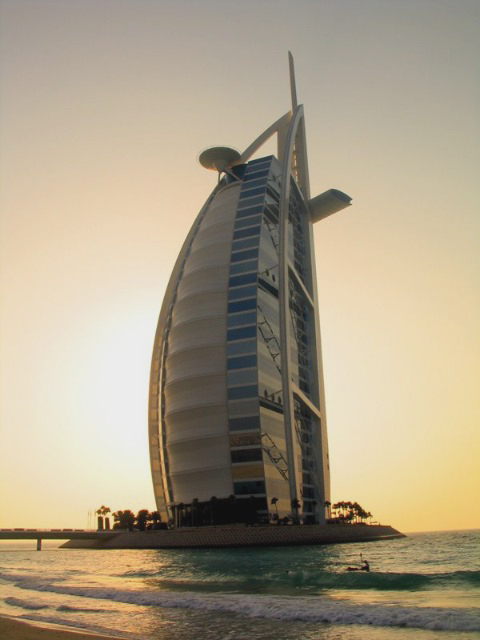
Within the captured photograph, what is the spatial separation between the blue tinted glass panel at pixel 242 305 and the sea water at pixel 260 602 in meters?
49.6

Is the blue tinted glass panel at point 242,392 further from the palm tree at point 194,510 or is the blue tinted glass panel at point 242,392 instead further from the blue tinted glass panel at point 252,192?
the blue tinted glass panel at point 252,192

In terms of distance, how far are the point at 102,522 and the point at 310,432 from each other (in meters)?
96.3

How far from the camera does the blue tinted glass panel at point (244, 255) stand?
310 feet

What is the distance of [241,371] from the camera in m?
84.2

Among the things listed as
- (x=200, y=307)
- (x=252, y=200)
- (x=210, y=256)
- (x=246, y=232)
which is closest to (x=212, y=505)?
(x=200, y=307)

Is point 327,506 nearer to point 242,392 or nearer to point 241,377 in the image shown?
point 242,392

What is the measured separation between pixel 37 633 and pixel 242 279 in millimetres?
76068

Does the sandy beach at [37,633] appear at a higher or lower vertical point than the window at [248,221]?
lower

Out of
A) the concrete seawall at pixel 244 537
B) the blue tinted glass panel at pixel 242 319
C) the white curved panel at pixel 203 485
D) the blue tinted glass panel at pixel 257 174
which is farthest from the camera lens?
the blue tinted glass panel at pixel 257 174

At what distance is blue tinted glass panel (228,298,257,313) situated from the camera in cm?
8869

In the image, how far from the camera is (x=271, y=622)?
19922mm

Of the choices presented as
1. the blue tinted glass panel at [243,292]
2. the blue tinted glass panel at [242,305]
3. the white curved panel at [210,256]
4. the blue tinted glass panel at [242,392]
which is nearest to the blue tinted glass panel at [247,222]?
the white curved panel at [210,256]

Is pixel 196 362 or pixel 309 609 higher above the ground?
pixel 196 362

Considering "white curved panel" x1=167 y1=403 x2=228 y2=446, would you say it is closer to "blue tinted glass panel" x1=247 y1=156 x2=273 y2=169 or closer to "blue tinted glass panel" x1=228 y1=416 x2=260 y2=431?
"blue tinted glass panel" x1=228 y1=416 x2=260 y2=431
